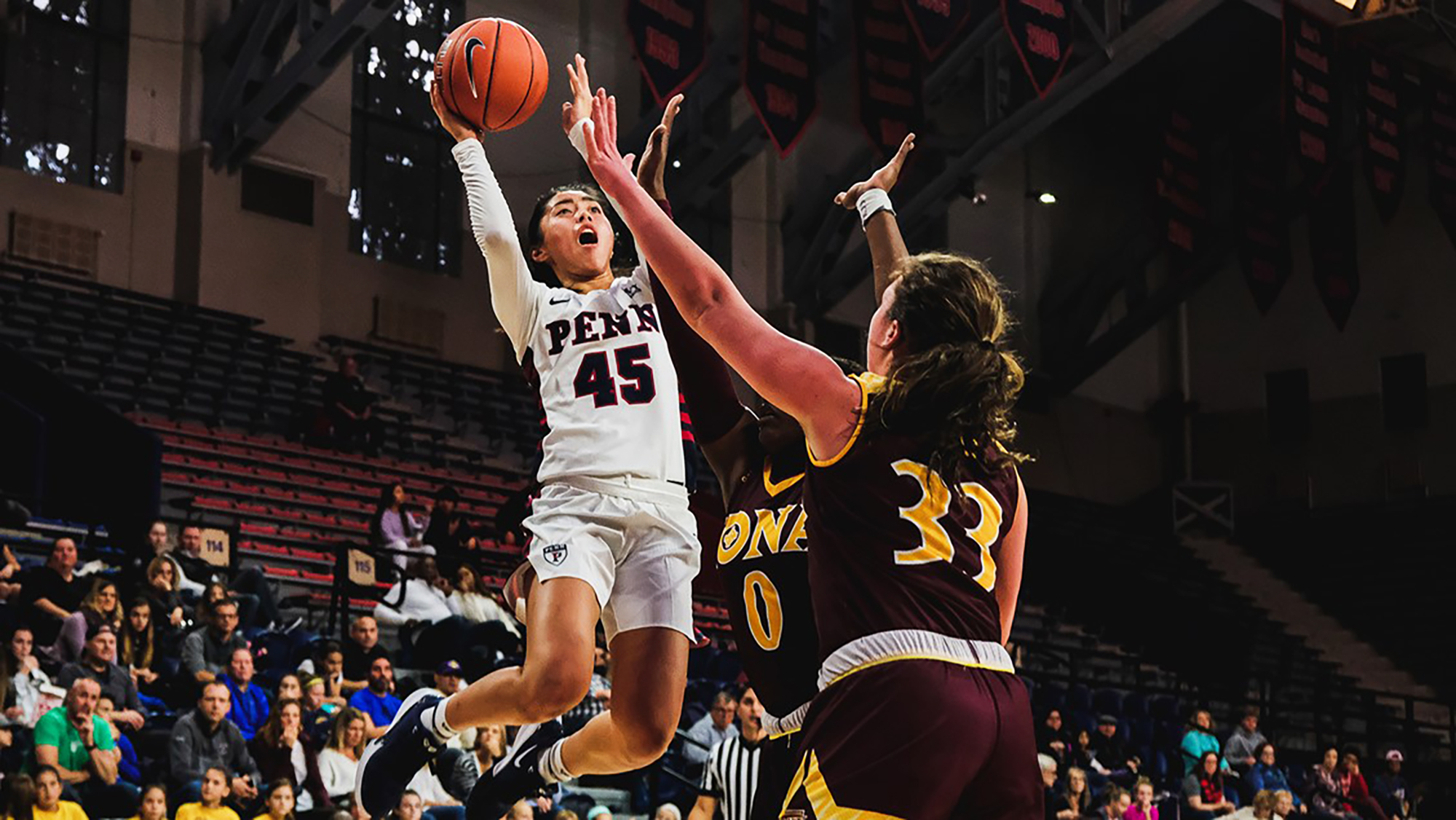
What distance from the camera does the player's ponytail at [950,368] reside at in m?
3.28

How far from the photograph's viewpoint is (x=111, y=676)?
928 cm

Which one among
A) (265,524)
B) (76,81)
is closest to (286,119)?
(76,81)

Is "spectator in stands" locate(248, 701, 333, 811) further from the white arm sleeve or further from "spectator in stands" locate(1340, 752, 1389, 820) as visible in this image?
"spectator in stands" locate(1340, 752, 1389, 820)

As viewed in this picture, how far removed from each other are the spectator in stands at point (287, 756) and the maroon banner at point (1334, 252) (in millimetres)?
16580

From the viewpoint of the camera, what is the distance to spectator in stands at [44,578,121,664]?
375 inches

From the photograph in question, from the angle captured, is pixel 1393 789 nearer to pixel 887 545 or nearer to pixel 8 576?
pixel 8 576

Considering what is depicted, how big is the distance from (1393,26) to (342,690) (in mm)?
20067

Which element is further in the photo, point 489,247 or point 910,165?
point 910,165

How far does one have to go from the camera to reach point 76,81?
708 inches

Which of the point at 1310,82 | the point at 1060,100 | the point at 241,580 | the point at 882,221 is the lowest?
the point at 241,580

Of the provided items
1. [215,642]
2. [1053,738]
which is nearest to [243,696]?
[215,642]

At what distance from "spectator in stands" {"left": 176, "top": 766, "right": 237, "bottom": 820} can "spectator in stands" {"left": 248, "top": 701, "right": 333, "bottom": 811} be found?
2.14ft

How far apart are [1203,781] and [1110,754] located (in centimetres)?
76

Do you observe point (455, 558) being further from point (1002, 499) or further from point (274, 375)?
point (1002, 499)
